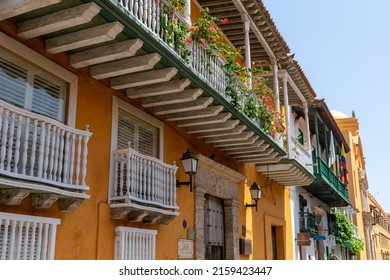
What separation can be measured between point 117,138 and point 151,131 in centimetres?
104

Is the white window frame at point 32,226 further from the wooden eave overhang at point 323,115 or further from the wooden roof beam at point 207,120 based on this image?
the wooden eave overhang at point 323,115

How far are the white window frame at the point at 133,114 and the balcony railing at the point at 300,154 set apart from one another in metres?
4.76

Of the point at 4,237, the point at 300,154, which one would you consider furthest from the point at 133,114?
the point at 300,154

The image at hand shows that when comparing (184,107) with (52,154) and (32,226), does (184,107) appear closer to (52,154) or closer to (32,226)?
(52,154)

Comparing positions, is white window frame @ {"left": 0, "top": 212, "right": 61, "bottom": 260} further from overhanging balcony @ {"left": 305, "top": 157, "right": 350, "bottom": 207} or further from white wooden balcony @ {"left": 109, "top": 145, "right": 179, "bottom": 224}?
overhanging balcony @ {"left": 305, "top": 157, "right": 350, "bottom": 207}

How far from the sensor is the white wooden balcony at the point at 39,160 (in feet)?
14.9

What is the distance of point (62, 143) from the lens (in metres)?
5.22

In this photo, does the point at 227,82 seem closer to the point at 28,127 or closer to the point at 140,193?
the point at 140,193

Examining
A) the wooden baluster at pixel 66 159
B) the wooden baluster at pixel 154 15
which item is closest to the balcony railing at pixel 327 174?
the wooden baluster at pixel 154 15

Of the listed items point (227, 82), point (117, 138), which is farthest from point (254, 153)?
point (117, 138)

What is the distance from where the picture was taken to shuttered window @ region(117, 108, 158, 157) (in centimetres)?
698

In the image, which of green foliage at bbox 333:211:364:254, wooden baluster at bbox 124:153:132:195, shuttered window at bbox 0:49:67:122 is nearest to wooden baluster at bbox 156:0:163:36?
shuttered window at bbox 0:49:67:122

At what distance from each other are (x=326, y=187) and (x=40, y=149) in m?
13.9

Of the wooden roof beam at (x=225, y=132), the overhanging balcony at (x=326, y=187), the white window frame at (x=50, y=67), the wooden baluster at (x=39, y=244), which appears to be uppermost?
the overhanging balcony at (x=326, y=187)
